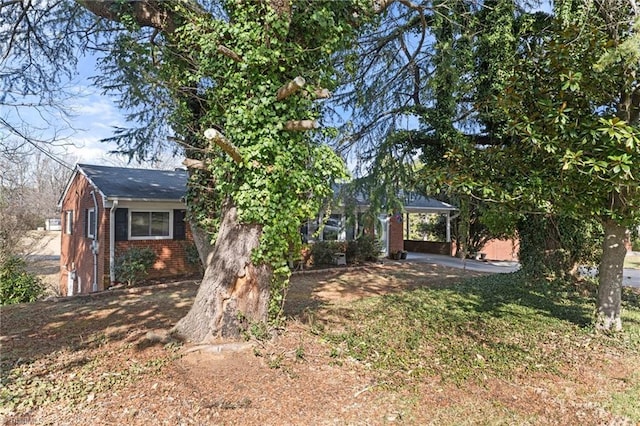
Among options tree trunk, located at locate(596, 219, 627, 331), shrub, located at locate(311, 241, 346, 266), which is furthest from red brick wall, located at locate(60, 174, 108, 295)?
tree trunk, located at locate(596, 219, 627, 331)

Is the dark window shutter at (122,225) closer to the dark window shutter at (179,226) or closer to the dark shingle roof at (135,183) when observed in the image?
the dark shingle roof at (135,183)

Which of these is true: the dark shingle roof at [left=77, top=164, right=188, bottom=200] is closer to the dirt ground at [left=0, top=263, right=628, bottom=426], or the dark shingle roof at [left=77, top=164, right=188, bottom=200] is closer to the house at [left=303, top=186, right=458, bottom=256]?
the house at [left=303, top=186, right=458, bottom=256]

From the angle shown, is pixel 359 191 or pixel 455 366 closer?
pixel 455 366

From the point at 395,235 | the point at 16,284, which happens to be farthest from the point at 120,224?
the point at 395,235

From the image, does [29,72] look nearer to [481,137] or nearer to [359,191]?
[359,191]

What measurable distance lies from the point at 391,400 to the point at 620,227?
491 centimetres

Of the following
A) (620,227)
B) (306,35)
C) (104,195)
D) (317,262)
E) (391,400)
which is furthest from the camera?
(317,262)

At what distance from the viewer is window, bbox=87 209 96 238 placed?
12930 millimetres

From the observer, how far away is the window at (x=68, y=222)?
15.5m

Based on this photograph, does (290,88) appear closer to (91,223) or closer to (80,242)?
(91,223)

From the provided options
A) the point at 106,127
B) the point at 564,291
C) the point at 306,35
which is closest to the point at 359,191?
the point at 306,35

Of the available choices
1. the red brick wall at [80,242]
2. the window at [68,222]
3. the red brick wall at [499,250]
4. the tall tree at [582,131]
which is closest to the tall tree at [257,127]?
the tall tree at [582,131]

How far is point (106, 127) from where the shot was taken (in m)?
7.13

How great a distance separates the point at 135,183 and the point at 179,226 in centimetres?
239
